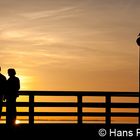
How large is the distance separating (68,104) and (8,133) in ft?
7.58

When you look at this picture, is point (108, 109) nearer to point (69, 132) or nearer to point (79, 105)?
point (79, 105)

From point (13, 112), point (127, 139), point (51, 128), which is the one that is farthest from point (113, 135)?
point (13, 112)

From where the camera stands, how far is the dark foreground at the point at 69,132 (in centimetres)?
2030

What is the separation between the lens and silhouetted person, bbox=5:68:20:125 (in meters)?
21.6

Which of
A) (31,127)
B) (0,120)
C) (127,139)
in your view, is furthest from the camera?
(0,120)

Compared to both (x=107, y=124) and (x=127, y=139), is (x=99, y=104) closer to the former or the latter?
(x=107, y=124)

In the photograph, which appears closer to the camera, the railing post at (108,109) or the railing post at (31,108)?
the railing post at (31,108)

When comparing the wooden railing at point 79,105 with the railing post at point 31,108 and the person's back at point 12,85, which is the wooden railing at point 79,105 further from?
the person's back at point 12,85

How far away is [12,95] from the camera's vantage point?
21.7m

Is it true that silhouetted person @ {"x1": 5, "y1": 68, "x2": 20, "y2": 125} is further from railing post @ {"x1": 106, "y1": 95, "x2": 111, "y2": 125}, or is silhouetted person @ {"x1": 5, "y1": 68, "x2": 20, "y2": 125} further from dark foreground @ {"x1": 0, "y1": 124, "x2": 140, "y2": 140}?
railing post @ {"x1": 106, "y1": 95, "x2": 111, "y2": 125}

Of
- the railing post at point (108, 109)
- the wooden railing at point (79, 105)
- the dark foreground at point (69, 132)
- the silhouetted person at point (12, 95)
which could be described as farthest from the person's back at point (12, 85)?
the railing post at point (108, 109)

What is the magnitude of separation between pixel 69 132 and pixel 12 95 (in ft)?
7.28

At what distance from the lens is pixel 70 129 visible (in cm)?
2100

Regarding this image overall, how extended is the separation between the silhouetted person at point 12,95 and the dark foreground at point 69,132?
0.33 metres
